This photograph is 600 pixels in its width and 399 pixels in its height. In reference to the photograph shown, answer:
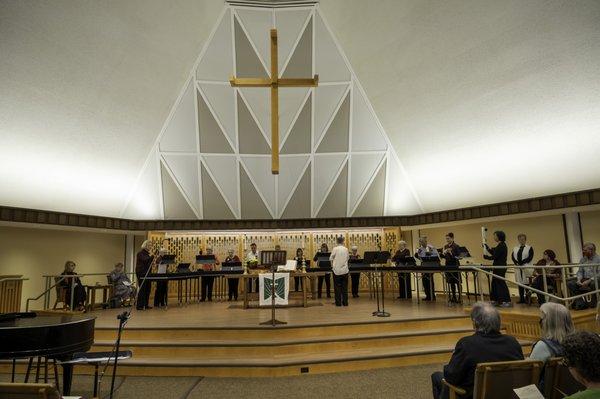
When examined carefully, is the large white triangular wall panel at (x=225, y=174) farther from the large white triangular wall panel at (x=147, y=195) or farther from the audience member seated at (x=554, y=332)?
the audience member seated at (x=554, y=332)

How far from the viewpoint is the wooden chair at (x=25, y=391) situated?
229 centimetres

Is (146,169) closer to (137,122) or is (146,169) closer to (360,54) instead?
(137,122)

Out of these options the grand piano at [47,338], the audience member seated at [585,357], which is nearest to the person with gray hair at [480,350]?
the audience member seated at [585,357]

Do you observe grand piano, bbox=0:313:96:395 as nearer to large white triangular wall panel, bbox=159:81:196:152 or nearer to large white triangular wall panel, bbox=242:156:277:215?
large white triangular wall panel, bbox=159:81:196:152

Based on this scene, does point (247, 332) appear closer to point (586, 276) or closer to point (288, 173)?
point (586, 276)

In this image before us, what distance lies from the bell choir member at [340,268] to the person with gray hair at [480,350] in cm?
539

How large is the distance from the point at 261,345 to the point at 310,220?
318 inches

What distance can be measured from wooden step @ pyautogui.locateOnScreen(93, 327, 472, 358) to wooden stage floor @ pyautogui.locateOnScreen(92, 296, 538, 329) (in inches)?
14.4

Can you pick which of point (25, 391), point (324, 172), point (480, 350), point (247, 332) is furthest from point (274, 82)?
point (25, 391)

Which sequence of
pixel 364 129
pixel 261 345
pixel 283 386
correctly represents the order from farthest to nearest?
pixel 364 129, pixel 261 345, pixel 283 386

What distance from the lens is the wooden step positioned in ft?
18.8

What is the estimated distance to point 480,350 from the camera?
118 inches

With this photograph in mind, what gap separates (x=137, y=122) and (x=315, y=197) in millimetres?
6068

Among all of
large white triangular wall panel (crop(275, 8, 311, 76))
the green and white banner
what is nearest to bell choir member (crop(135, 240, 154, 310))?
the green and white banner
